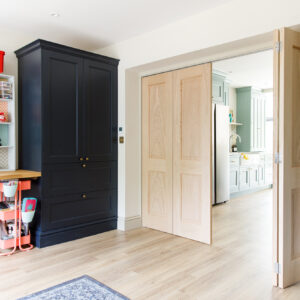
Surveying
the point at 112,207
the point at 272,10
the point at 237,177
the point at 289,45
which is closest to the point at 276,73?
the point at 289,45

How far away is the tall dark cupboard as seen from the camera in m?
3.43

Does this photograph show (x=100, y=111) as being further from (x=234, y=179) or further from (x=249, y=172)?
(x=249, y=172)

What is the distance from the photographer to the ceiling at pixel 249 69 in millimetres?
4934

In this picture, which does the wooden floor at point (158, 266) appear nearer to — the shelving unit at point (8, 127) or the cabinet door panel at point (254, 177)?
the shelving unit at point (8, 127)

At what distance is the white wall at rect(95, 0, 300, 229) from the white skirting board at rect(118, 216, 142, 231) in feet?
0.08

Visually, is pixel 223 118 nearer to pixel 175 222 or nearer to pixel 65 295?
pixel 175 222

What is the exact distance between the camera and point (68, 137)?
143 inches

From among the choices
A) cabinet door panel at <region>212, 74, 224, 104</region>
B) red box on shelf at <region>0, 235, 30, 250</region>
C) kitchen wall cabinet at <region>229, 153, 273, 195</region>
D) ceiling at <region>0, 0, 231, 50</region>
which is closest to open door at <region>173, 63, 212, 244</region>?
ceiling at <region>0, 0, 231, 50</region>

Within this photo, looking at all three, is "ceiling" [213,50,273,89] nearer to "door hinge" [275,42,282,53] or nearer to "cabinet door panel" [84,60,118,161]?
"cabinet door panel" [84,60,118,161]

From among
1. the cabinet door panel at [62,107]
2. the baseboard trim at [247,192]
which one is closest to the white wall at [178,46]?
the cabinet door panel at [62,107]

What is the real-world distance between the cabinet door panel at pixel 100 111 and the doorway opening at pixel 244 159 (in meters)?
1.84

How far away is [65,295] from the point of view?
231cm

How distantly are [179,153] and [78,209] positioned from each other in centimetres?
146

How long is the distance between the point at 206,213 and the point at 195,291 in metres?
1.24
